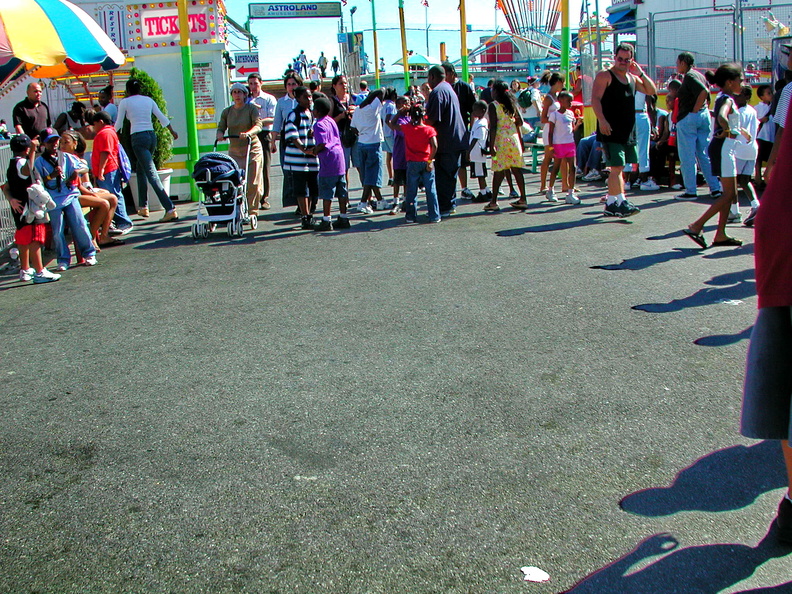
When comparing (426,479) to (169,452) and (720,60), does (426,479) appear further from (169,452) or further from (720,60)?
(720,60)

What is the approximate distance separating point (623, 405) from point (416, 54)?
38850 mm

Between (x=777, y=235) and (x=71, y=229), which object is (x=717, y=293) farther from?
(x=71, y=229)

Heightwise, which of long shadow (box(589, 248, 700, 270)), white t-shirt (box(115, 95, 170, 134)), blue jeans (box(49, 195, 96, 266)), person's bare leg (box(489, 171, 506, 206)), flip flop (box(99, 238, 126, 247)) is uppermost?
white t-shirt (box(115, 95, 170, 134))

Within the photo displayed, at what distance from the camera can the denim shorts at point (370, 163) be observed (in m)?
11.9

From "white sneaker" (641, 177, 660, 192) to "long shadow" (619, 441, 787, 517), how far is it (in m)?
9.41

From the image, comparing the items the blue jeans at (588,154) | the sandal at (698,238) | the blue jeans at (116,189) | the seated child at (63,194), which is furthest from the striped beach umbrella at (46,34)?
the blue jeans at (588,154)

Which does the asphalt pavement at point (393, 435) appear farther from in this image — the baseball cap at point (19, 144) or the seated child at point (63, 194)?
the baseball cap at point (19, 144)

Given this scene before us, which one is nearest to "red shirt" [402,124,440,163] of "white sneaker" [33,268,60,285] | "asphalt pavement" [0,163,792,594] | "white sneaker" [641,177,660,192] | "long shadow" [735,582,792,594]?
"asphalt pavement" [0,163,792,594]

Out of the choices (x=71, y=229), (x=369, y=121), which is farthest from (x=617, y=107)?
(x=71, y=229)

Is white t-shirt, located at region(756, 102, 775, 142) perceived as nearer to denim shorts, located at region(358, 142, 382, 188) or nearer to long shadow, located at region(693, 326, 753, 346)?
denim shorts, located at region(358, 142, 382, 188)

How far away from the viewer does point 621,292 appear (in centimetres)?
671

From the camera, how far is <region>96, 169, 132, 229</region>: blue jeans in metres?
10.7

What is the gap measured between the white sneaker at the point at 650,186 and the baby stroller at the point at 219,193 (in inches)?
248

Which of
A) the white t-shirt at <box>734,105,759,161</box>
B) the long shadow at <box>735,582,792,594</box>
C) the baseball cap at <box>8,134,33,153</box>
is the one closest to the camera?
the long shadow at <box>735,582,792,594</box>
